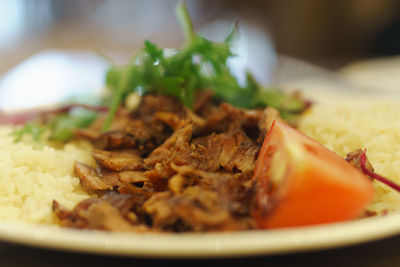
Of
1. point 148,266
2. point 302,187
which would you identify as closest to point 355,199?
point 302,187

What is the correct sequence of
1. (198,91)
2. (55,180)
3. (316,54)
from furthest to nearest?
(316,54) < (198,91) < (55,180)

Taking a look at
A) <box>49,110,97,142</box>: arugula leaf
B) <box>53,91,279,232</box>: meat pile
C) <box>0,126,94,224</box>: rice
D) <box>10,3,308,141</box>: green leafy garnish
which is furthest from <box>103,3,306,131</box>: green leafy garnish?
<box>0,126,94,224</box>: rice

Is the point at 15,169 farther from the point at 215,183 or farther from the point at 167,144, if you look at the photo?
the point at 215,183

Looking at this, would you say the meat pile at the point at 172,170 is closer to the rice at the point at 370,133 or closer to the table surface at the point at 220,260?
the table surface at the point at 220,260

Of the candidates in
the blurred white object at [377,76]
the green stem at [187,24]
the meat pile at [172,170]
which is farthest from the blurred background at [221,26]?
the meat pile at [172,170]

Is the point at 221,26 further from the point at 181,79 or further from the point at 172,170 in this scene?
the point at 172,170
